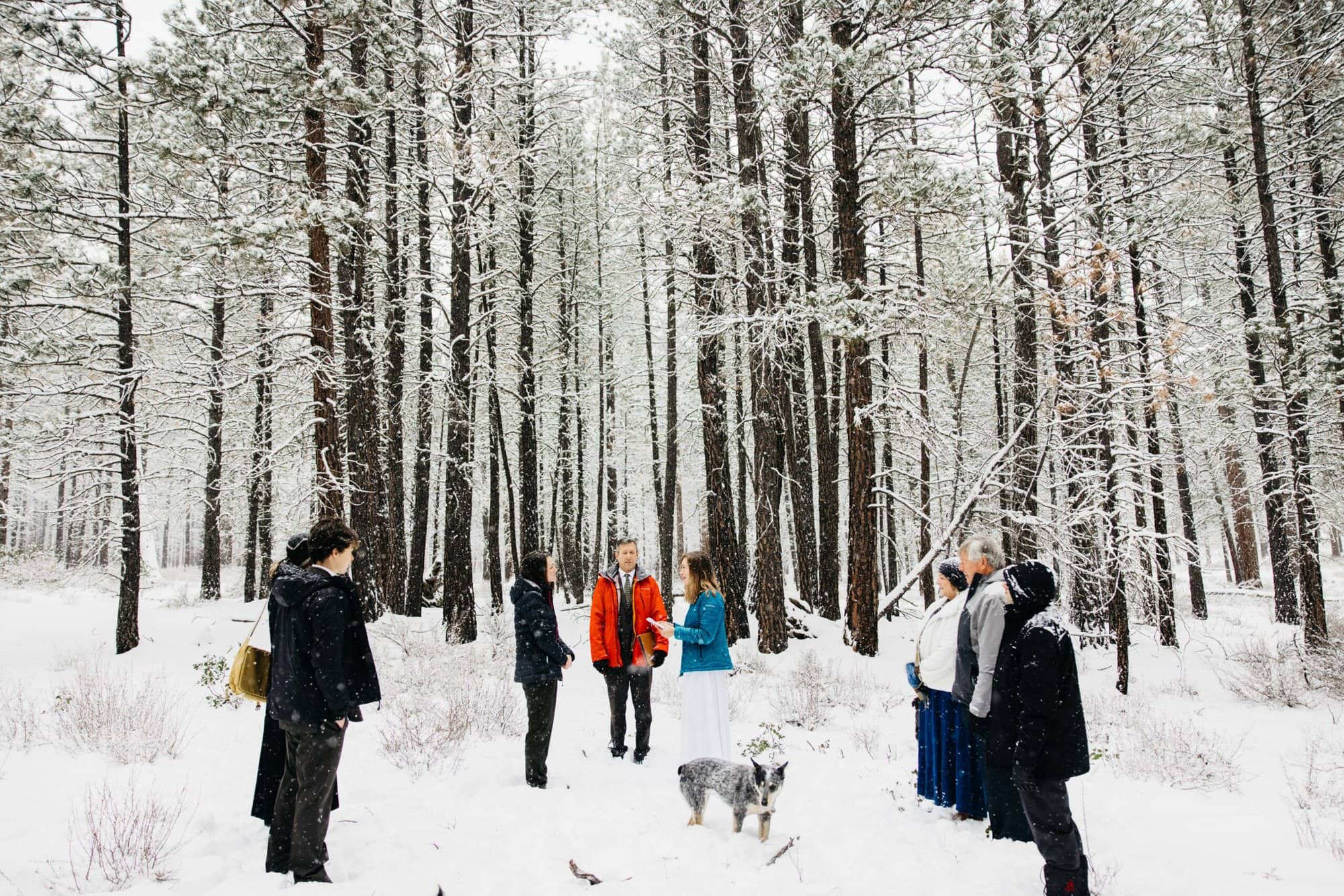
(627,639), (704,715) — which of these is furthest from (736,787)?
(627,639)

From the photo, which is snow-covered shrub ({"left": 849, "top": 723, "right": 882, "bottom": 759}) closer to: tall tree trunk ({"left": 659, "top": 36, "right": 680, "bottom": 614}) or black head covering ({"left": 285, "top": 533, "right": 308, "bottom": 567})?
black head covering ({"left": 285, "top": 533, "right": 308, "bottom": 567})

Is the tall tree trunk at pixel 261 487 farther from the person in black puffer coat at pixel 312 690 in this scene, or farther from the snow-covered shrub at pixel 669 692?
the person in black puffer coat at pixel 312 690

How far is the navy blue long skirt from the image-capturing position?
4812 millimetres

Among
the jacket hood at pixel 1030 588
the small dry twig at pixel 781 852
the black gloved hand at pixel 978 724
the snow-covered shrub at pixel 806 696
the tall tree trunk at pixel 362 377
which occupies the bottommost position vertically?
the snow-covered shrub at pixel 806 696

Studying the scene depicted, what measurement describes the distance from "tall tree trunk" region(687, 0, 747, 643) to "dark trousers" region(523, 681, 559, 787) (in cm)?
645

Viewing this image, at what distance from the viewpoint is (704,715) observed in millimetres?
5543

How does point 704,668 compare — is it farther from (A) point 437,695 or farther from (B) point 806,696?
(A) point 437,695

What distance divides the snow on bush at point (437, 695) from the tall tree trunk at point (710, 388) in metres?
4.08

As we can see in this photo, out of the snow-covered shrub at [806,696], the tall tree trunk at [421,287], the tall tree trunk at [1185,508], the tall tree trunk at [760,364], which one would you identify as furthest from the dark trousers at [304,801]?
the tall tree trunk at [1185,508]

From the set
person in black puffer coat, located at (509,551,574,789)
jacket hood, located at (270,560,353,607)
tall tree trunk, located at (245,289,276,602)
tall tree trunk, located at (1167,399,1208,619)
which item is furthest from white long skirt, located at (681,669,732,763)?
tall tree trunk, located at (1167,399,1208,619)

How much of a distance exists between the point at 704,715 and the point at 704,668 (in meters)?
0.41

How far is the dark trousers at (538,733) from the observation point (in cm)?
562

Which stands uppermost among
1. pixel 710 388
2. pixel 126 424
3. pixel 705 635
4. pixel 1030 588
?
pixel 710 388

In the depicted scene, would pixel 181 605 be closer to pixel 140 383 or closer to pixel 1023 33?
pixel 140 383
